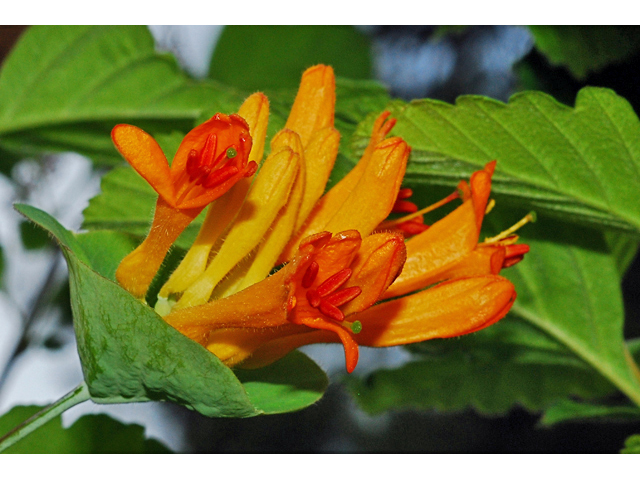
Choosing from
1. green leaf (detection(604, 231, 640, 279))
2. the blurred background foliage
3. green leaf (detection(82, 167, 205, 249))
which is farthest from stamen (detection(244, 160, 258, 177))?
green leaf (detection(604, 231, 640, 279))

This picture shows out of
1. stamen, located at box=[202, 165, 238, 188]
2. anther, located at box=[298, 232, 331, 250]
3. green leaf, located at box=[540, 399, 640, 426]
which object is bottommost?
green leaf, located at box=[540, 399, 640, 426]

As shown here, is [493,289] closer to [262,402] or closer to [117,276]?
[262,402]

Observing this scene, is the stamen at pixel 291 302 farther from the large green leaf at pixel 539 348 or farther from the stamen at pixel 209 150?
the large green leaf at pixel 539 348

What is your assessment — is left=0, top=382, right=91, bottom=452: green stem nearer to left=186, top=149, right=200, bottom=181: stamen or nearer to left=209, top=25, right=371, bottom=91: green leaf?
left=186, top=149, right=200, bottom=181: stamen

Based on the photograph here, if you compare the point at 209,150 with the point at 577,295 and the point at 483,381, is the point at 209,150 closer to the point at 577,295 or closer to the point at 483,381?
the point at 577,295

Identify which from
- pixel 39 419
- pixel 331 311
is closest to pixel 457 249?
pixel 331 311

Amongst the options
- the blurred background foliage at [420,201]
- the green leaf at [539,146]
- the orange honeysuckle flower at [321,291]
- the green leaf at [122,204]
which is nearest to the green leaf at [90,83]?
the blurred background foliage at [420,201]

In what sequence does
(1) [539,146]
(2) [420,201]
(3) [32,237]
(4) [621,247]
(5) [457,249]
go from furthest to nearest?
(3) [32,237]
(4) [621,247]
(2) [420,201]
(1) [539,146]
(5) [457,249]
